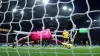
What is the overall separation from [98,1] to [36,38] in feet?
18.1

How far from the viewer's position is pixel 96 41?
10688 millimetres

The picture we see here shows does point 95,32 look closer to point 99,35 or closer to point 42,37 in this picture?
point 99,35

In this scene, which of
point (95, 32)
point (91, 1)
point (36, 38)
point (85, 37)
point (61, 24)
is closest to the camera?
point (36, 38)

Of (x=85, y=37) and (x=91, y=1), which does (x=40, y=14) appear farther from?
(x=85, y=37)

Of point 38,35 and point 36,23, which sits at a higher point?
point 38,35

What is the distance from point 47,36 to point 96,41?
896 cm

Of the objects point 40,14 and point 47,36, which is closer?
point 47,36

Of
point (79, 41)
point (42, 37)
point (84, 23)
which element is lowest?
point (79, 41)

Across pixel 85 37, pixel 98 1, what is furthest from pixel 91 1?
pixel 85 37

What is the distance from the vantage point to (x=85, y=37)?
37.3 ft

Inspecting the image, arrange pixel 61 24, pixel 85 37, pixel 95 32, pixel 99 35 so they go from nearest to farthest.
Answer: pixel 61 24 → pixel 95 32 → pixel 99 35 → pixel 85 37

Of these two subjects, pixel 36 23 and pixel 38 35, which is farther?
pixel 36 23

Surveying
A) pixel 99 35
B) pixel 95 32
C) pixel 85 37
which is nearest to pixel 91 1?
pixel 95 32

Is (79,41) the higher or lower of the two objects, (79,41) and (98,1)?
the lower
